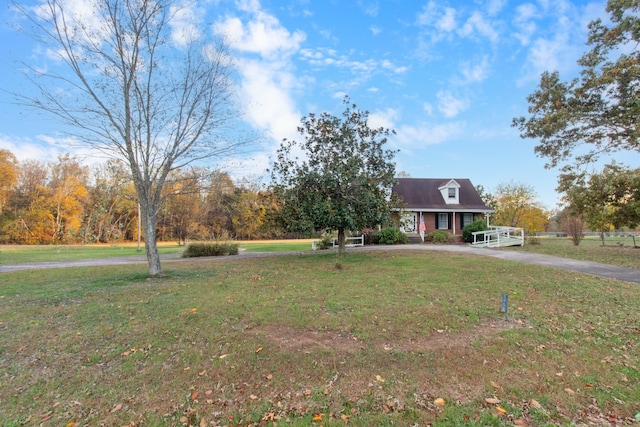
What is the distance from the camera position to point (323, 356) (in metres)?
4.25

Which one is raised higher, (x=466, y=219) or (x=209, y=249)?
(x=466, y=219)

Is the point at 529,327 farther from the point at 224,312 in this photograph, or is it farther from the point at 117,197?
the point at 117,197

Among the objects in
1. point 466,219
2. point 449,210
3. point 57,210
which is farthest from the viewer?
point 57,210

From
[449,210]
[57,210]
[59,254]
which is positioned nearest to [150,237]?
[59,254]

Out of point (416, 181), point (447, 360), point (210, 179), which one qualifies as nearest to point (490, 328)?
point (447, 360)

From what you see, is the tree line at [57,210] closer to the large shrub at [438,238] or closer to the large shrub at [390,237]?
the large shrub at [390,237]

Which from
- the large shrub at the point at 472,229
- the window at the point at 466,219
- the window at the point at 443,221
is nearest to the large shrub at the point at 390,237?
the large shrub at the point at 472,229

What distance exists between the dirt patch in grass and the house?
20.5 m

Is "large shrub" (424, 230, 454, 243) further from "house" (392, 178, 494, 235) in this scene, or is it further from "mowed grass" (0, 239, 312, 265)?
"mowed grass" (0, 239, 312, 265)

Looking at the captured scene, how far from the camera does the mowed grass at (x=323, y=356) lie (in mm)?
3225

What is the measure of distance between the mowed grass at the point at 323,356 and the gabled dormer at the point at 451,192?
20020mm

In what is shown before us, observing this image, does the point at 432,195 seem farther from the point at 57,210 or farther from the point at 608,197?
the point at 57,210

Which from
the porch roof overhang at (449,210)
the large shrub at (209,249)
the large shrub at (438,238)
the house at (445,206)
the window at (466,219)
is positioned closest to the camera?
the large shrub at (209,249)

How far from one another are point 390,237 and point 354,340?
18.0 metres
